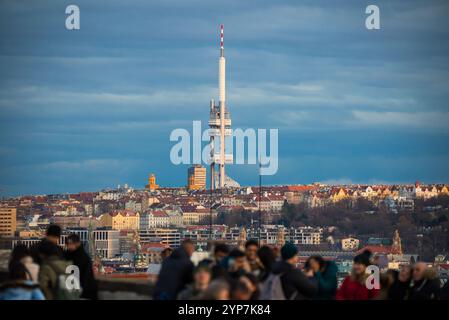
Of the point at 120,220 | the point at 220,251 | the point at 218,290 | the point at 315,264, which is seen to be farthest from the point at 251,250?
the point at 120,220

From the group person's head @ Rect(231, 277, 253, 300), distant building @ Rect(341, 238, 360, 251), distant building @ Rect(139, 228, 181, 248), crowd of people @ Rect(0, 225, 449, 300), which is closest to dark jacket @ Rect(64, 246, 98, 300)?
crowd of people @ Rect(0, 225, 449, 300)

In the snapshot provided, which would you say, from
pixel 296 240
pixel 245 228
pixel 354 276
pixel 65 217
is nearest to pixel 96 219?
pixel 65 217

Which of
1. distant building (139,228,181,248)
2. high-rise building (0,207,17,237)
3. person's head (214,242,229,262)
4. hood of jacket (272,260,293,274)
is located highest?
high-rise building (0,207,17,237)

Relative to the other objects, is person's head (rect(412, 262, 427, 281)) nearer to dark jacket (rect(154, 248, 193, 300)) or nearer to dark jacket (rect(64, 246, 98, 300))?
dark jacket (rect(154, 248, 193, 300))

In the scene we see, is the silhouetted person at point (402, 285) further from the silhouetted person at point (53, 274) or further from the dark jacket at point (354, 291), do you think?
the silhouetted person at point (53, 274)

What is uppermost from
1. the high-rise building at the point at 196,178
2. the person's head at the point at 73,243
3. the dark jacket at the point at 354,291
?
the high-rise building at the point at 196,178

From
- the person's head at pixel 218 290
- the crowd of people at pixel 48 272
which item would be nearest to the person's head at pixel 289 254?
the person's head at pixel 218 290
